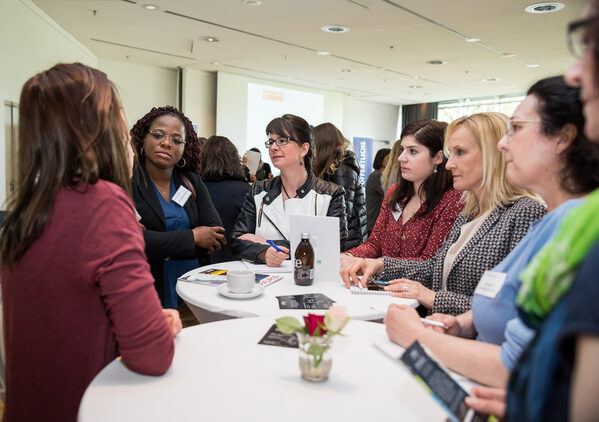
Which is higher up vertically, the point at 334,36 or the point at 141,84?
the point at 334,36

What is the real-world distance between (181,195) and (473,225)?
5.39 ft

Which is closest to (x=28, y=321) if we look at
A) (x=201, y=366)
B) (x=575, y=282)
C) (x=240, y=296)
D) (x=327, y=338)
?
(x=201, y=366)

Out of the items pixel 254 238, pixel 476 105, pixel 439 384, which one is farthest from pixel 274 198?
pixel 476 105

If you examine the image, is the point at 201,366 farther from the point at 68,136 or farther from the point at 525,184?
the point at 525,184

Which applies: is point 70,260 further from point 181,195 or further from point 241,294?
point 181,195

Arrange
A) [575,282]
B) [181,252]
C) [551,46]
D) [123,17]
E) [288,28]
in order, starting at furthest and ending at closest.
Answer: [551,46] → [288,28] → [123,17] → [181,252] → [575,282]

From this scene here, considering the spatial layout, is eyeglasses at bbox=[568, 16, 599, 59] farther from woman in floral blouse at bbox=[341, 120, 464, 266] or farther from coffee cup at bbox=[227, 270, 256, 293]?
woman in floral blouse at bbox=[341, 120, 464, 266]

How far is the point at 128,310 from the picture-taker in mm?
985

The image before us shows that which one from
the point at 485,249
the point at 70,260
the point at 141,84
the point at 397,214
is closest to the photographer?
the point at 70,260

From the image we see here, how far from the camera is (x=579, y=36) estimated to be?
0.57 m

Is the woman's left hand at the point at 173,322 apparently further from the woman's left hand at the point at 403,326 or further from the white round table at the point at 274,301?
the woman's left hand at the point at 403,326

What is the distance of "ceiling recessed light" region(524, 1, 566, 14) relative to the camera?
554cm

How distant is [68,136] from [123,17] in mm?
A: 6225

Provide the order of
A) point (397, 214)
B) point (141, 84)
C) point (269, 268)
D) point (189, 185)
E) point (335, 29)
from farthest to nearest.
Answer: point (141, 84)
point (335, 29)
point (189, 185)
point (397, 214)
point (269, 268)
